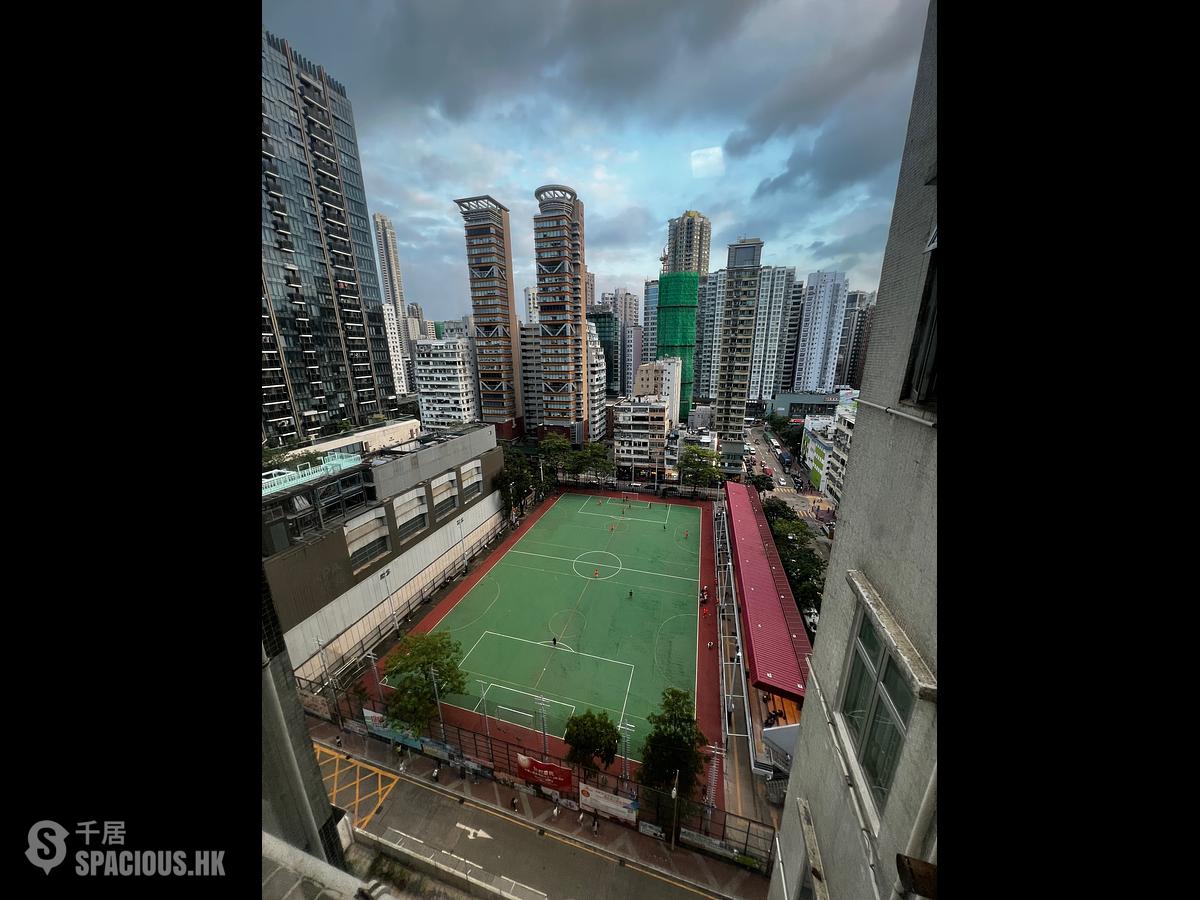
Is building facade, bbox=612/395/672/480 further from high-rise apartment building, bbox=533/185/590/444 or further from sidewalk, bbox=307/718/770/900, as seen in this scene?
sidewalk, bbox=307/718/770/900

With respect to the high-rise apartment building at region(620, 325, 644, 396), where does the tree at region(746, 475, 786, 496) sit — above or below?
below

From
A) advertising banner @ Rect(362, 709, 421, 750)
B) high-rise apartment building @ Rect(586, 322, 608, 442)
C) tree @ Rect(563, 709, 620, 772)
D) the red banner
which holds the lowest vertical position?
advertising banner @ Rect(362, 709, 421, 750)

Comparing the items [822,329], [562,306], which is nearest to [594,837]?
[562,306]

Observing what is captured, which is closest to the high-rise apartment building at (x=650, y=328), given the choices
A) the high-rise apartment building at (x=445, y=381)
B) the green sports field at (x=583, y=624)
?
the high-rise apartment building at (x=445, y=381)

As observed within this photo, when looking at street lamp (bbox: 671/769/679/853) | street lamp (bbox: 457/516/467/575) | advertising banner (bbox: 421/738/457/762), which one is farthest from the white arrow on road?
street lamp (bbox: 457/516/467/575)

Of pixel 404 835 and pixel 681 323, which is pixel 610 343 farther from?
pixel 404 835

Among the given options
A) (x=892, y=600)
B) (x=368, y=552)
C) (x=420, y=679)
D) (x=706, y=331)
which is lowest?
(x=420, y=679)
